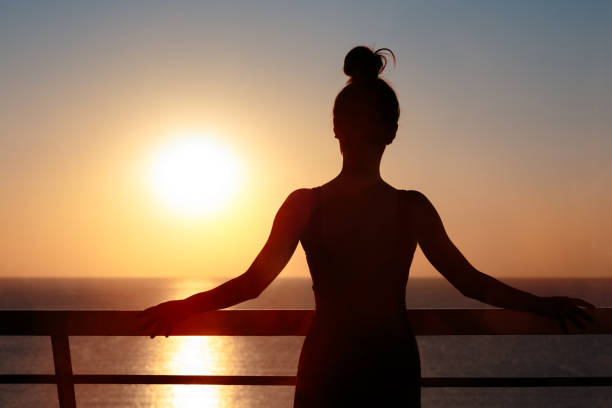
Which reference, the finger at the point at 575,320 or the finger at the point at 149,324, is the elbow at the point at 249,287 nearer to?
the finger at the point at 149,324

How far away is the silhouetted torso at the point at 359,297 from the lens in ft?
5.89

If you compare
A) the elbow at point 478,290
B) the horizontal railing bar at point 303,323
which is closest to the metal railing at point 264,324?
the horizontal railing bar at point 303,323

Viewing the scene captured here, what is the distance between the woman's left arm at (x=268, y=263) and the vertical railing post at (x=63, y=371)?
2.31 ft

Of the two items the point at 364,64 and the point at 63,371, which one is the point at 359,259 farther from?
the point at 63,371

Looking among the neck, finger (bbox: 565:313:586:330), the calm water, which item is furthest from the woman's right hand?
the calm water

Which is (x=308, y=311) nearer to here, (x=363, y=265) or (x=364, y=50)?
(x=363, y=265)

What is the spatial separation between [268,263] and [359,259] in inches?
11.6

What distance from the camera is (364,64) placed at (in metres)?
1.78

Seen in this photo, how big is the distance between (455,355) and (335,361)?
97.2m

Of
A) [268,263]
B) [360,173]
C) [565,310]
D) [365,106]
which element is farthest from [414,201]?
[565,310]

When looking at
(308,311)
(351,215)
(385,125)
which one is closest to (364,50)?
(385,125)

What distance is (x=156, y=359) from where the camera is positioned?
8550 centimetres

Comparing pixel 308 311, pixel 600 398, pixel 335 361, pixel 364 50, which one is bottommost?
pixel 600 398

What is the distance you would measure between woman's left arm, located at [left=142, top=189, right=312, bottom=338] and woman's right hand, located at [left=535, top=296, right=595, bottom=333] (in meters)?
0.92
